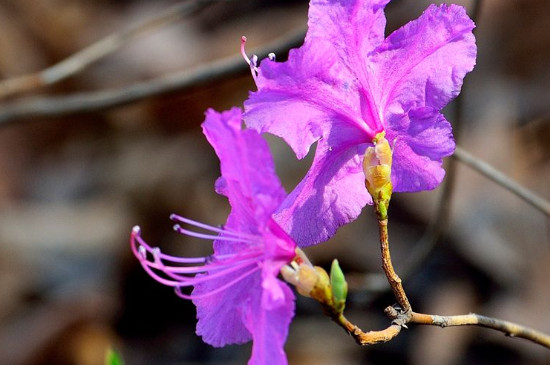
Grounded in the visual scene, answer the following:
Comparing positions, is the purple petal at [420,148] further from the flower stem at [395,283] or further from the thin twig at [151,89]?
the thin twig at [151,89]

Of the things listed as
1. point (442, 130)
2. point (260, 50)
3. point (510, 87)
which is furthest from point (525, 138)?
point (442, 130)

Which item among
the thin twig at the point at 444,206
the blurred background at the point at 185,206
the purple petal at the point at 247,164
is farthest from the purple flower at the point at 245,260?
the blurred background at the point at 185,206

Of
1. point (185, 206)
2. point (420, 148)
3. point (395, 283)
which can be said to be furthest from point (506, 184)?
point (185, 206)

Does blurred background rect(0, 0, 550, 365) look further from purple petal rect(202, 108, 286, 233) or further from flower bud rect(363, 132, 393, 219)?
purple petal rect(202, 108, 286, 233)

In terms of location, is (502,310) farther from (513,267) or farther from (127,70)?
(127,70)

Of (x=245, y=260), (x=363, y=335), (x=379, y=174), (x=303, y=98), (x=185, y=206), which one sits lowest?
(x=363, y=335)

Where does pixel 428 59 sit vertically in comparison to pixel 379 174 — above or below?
above

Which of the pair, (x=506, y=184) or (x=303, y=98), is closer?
(x=303, y=98)

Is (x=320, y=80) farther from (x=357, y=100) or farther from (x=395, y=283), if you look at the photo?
(x=395, y=283)
